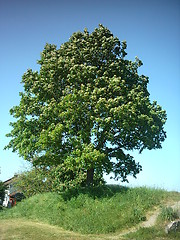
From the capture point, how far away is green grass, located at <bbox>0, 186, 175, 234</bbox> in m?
19.2

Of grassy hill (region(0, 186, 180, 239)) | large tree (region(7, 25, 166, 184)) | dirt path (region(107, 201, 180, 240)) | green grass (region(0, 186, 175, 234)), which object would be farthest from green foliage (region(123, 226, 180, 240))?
large tree (region(7, 25, 166, 184))

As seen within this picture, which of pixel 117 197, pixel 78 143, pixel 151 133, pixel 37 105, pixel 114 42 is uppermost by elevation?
pixel 114 42

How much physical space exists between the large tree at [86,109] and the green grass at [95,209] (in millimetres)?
3029

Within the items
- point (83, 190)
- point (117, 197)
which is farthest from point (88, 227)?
point (83, 190)

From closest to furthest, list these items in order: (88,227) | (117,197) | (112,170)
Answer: (88,227), (117,197), (112,170)

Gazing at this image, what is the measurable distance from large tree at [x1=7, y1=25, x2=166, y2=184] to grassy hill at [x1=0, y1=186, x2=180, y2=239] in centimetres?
304

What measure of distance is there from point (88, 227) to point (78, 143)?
7.80 metres

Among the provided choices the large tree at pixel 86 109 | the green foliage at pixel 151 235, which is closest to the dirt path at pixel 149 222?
the green foliage at pixel 151 235

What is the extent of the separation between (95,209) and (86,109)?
9562mm

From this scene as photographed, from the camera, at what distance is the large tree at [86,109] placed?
949 inches

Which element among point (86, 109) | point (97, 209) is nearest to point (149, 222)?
point (97, 209)

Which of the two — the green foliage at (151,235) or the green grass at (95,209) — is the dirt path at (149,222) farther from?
the green foliage at (151,235)

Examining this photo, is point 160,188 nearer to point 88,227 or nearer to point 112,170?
point 112,170

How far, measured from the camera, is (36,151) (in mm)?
27047
